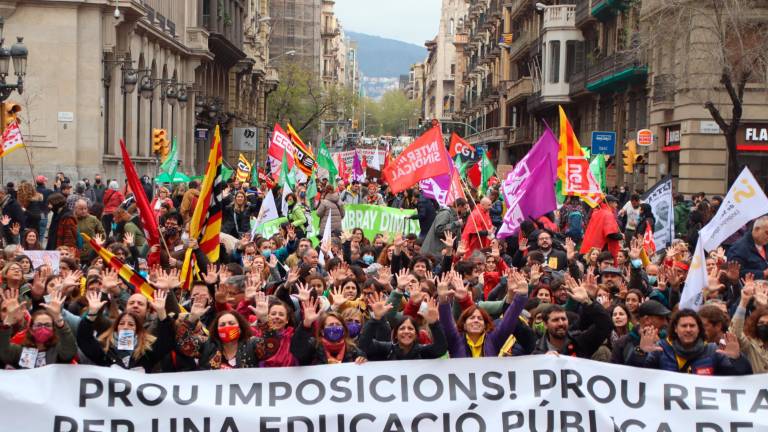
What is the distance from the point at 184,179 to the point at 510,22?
1915 inches

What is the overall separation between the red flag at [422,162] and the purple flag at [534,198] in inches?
108

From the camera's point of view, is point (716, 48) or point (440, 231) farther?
point (716, 48)

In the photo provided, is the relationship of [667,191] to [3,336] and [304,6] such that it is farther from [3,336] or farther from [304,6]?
[304,6]

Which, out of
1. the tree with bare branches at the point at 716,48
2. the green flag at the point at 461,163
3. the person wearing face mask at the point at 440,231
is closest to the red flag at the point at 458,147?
the green flag at the point at 461,163

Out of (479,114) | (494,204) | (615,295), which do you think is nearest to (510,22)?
(479,114)

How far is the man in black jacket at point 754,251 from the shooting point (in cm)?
1146

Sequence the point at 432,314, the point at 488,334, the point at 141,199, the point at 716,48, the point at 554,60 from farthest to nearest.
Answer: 1. the point at 554,60
2. the point at 716,48
3. the point at 141,199
4. the point at 488,334
5. the point at 432,314

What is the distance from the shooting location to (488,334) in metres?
8.03

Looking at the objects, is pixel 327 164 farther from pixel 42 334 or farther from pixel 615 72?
pixel 42 334

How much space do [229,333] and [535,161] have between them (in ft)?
25.7

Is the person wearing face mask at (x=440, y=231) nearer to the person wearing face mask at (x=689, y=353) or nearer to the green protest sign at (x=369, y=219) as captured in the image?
the green protest sign at (x=369, y=219)

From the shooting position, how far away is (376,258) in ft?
47.5

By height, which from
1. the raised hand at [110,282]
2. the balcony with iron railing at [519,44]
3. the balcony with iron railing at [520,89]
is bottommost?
the raised hand at [110,282]

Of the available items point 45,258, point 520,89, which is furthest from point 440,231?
point 520,89
